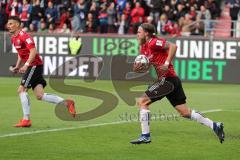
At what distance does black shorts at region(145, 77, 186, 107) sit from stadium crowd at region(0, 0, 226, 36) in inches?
705

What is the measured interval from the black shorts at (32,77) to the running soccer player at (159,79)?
10.2ft

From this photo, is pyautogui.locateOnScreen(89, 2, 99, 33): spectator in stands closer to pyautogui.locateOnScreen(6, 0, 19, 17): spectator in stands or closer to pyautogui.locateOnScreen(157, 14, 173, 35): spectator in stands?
pyautogui.locateOnScreen(157, 14, 173, 35): spectator in stands

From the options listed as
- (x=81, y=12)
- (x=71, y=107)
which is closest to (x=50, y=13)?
(x=81, y=12)

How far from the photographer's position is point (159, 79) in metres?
12.5

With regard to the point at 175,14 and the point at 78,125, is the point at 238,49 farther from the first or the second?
the point at 78,125

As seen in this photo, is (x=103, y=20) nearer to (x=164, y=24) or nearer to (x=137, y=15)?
(x=137, y=15)

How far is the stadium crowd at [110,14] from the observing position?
1226 inches

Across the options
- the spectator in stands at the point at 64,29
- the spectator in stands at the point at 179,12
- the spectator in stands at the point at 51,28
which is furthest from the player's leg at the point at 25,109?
the spectator in stands at the point at 51,28

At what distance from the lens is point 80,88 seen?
25.6 metres

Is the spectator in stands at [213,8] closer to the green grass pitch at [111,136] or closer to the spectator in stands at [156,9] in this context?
the spectator in stands at [156,9]

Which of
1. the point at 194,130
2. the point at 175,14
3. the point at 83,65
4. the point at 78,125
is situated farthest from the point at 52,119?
the point at 175,14

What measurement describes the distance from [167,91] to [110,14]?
66.8 ft

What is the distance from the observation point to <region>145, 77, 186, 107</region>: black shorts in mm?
12297

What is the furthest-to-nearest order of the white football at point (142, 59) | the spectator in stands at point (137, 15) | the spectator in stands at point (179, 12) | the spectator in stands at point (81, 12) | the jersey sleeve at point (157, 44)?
1. the spectator in stands at point (81, 12)
2. the spectator in stands at point (137, 15)
3. the spectator in stands at point (179, 12)
4. the jersey sleeve at point (157, 44)
5. the white football at point (142, 59)
